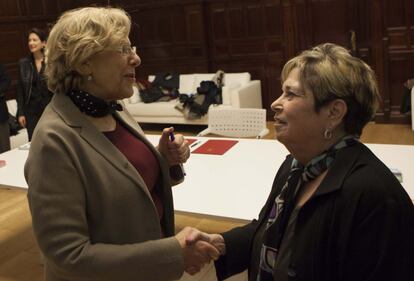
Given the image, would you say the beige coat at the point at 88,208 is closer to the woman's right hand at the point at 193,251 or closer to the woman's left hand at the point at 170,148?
the woman's right hand at the point at 193,251

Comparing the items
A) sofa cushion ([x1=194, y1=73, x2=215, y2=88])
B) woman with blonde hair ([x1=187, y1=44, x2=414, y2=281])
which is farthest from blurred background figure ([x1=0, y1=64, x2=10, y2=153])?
woman with blonde hair ([x1=187, y1=44, x2=414, y2=281])

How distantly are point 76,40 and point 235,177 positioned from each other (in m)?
1.42

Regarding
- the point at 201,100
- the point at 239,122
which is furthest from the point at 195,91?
the point at 239,122

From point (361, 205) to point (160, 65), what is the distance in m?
7.45

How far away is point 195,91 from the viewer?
7340 mm

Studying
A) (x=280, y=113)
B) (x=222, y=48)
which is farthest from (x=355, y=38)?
(x=280, y=113)

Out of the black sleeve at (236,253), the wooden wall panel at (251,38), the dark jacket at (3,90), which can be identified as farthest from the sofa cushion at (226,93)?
the black sleeve at (236,253)

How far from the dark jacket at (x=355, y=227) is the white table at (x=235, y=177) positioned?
2.67 ft

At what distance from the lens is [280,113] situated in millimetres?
1460

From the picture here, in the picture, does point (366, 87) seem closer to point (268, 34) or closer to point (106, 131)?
point (106, 131)

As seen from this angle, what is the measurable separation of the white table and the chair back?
0.65 m

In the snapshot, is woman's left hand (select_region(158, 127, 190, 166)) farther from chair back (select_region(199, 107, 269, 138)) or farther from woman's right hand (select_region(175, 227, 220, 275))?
chair back (select_region(199, 107, 269, 138))

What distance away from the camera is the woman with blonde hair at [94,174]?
1311 millimetres

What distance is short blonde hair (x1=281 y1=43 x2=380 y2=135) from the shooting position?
1.34 meters
